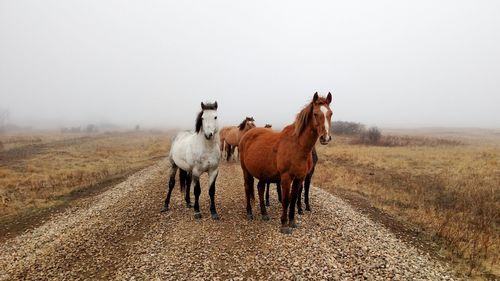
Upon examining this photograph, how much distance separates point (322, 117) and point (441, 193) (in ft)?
41.5

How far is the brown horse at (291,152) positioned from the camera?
7.66 meters

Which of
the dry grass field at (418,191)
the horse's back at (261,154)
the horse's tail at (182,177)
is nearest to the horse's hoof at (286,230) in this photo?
the horse's back at (261,154)

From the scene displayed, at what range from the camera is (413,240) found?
9.01m

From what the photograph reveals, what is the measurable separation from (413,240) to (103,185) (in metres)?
15.1

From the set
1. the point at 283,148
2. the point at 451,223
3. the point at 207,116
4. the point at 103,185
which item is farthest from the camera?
the point at 103,185

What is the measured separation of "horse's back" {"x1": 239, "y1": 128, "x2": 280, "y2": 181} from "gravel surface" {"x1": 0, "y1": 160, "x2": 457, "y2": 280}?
1.62m

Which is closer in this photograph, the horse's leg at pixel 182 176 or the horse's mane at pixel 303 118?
the horse's mane at pixel 303 118

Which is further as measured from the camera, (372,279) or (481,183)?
(481,183)

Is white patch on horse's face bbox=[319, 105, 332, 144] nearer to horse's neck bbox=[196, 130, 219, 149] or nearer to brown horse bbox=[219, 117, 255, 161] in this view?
horse's neck bbox=[196, 130, 219, 149]

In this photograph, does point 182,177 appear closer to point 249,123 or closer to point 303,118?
point 303,118

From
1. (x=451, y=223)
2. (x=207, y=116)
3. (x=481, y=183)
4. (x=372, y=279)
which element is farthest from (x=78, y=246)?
(x=481, y=183)

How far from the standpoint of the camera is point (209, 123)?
8.95m

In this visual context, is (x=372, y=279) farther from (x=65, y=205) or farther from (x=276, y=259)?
(x=65, y=205)

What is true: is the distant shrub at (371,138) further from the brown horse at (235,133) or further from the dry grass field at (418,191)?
the brown horse at (235,133)
